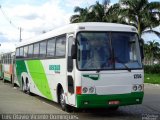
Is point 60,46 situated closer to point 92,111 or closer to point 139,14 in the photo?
point 92,111

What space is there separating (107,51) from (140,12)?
4112cm

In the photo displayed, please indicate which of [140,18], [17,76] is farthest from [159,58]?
[17,76]

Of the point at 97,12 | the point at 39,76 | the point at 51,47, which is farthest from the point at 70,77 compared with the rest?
the point at 97,12

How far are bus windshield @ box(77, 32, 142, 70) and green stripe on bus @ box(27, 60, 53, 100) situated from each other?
4.17m

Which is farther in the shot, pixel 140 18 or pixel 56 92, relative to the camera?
pixel 140 18

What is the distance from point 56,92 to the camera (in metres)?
16.4

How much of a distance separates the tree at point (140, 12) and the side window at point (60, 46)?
125ft

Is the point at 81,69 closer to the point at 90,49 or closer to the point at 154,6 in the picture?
the point at 90,49

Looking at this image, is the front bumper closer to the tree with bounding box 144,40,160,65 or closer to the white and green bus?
the white and green bus

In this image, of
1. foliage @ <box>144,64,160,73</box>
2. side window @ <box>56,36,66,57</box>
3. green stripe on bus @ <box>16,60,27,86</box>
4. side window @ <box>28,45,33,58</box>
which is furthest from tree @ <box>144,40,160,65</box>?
side window @ <box>56,36,66,57</box>

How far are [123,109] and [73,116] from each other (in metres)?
2.83

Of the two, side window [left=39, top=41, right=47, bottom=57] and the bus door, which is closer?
the bus door

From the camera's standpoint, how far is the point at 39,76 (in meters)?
19.7

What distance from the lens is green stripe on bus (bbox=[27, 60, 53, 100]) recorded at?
59.8 ft
